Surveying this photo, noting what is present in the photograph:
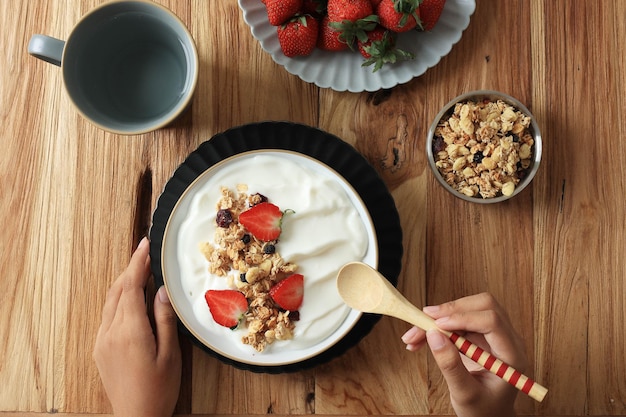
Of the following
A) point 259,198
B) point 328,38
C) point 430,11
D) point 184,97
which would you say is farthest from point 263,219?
point 430,11

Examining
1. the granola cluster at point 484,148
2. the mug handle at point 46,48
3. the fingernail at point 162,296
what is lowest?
the fingernail at point 162,296

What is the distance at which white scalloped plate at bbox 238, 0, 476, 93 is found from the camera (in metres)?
1.04

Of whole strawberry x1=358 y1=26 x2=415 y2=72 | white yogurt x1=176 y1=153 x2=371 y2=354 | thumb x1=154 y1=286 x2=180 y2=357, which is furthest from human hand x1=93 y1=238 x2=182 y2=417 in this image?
whole strawberry x1=358 y1=26 x2=415 y2=72

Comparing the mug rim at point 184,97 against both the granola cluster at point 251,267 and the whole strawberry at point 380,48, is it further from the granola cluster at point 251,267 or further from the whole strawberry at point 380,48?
the whole strawberry at point 380,48

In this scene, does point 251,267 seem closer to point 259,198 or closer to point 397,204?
point 259,198

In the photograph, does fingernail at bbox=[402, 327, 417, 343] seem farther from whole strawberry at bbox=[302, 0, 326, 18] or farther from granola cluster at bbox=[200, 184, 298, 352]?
whole strawberry at bbox=[302, 0, 326, 18]

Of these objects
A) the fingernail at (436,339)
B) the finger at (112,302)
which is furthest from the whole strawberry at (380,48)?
the finger at (112,302)

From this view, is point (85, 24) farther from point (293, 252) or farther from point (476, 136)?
point (476, 136)

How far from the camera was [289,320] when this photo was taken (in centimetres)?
92

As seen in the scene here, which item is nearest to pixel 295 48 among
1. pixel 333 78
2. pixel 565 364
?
pixel 333 78

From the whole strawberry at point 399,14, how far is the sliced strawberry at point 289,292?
0.45m

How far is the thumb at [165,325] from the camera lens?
40.9 inches

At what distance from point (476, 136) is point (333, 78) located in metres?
0.27

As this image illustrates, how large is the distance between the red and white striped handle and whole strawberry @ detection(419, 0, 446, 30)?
546 mm
